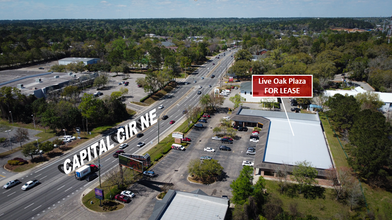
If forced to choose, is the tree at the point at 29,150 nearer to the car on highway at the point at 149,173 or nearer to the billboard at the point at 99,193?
the billboard at the point at 99,193

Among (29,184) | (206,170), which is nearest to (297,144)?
(206,170)

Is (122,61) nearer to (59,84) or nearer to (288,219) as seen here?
(59,84)

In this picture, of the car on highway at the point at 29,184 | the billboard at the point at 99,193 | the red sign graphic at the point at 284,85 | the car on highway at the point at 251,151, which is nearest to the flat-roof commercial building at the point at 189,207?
the billboard at the point at 99,193

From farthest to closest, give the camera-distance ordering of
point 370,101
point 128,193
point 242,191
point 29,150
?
point 370,101, point 29,150, point 128,193, point 242,191

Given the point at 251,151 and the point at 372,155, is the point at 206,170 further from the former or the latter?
the point at 372,155

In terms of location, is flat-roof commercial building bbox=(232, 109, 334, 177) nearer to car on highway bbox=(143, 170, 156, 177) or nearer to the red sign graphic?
the red sign graphic
